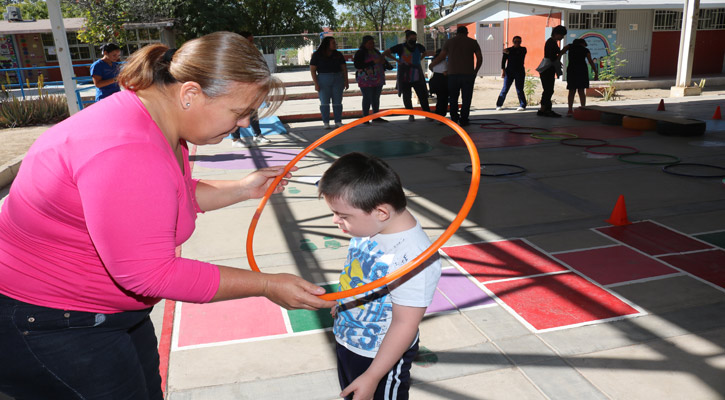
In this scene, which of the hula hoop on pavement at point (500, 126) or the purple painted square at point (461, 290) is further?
the hula hoop on pavement at point (500, 126)

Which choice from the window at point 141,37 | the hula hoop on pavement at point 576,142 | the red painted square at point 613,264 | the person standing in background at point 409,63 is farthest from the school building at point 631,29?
the window at point 141,37

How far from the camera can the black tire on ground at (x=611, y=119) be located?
12.1m

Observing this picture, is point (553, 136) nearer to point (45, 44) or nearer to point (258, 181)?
point (258, 181)

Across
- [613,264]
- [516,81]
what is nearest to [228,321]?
[613,264]

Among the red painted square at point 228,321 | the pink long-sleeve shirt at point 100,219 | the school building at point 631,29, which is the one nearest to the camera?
the pink long-sleeve shirt at point 100,219

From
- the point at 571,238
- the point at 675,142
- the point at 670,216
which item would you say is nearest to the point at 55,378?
the point at 571,238

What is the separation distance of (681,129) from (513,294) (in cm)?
828

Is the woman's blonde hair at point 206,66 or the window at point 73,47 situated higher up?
the window at point 73,47

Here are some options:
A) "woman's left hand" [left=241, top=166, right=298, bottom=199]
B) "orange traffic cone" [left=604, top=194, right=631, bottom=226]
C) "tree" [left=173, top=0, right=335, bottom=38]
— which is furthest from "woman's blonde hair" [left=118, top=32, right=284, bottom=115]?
"tree" [left=173, top=0, right=335, bottom=38]

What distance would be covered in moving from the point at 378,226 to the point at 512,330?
198cm

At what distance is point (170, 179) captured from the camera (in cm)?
151

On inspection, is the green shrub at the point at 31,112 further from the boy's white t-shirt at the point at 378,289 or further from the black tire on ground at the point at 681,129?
the boy's white t-shirt at the point at 378,289

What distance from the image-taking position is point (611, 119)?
40.1 feet

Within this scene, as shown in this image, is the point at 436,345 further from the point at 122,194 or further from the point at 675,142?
the point at 675,142
